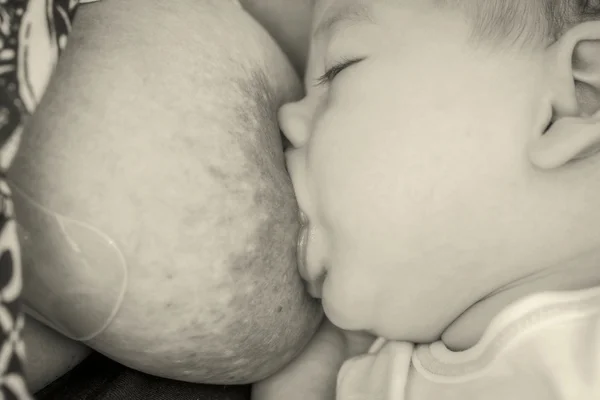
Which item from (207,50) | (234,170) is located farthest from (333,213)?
(207,50)

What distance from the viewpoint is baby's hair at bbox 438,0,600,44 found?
0.56 metres

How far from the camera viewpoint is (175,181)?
1.77 feet

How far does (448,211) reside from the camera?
0.57m

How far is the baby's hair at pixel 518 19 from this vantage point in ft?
1.85

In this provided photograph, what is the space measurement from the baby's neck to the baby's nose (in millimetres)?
263

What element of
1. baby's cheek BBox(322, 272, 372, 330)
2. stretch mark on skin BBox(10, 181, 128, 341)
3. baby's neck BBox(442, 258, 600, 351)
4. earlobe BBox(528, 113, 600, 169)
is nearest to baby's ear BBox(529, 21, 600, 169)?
earlobe BBox(528, 113, 600, 169)

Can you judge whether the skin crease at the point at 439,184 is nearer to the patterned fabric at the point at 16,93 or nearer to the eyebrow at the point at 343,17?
the eyebrow at the point at 343,17

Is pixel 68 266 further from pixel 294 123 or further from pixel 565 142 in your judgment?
pixel 565 142

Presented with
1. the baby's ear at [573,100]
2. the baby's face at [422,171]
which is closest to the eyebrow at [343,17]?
the baby's face at [422,171]

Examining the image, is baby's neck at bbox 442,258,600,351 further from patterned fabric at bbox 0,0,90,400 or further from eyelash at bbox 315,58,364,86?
patterned fabric at bbox 0,0,90,400

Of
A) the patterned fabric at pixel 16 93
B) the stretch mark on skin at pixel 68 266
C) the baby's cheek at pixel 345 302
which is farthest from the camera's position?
the baby's cheek at pixel 345 302

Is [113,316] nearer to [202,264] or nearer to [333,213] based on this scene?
[202,264]

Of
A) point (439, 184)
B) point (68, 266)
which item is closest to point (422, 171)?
point (439, 184)

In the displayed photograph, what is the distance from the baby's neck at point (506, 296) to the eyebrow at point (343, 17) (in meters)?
0.32
